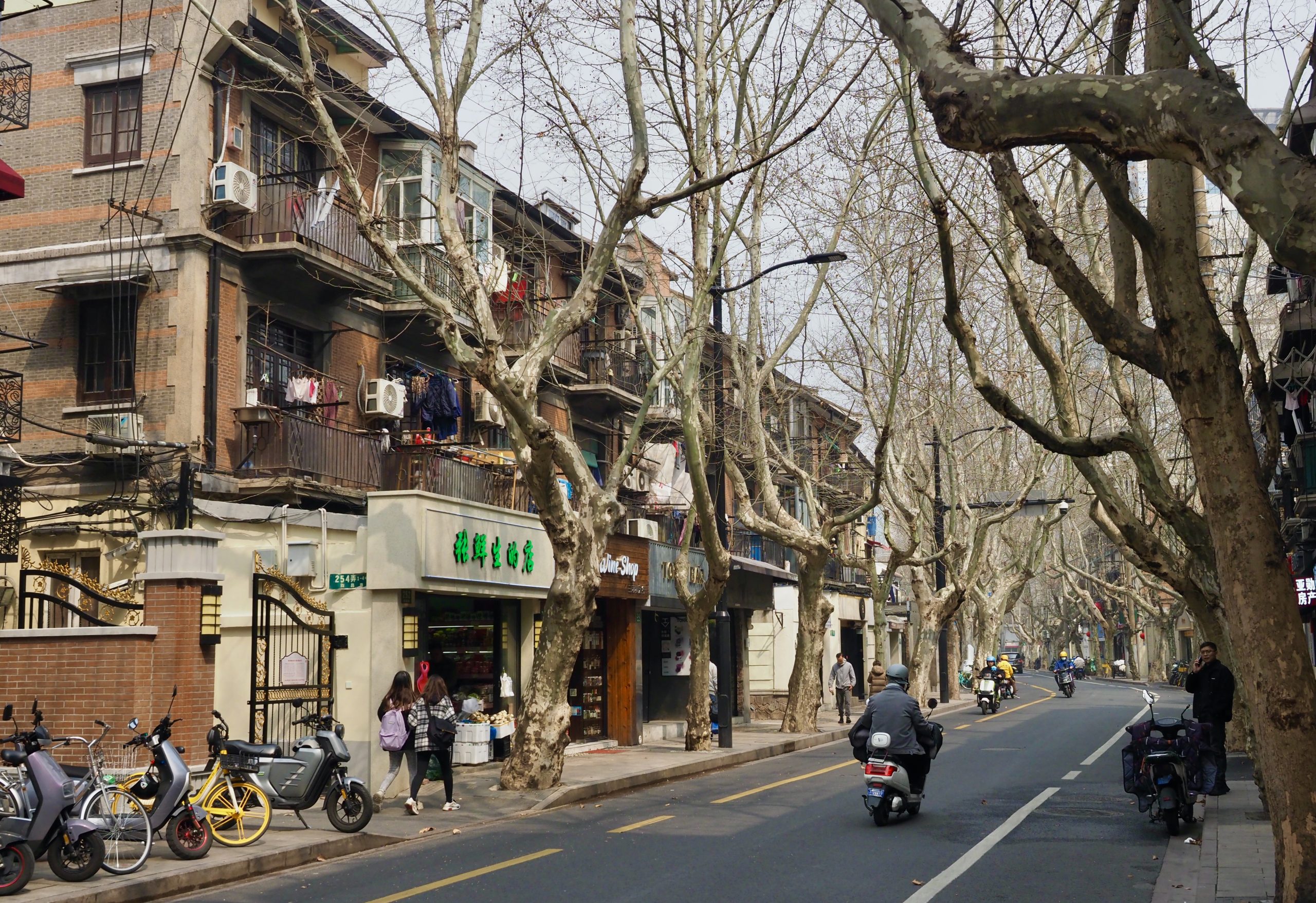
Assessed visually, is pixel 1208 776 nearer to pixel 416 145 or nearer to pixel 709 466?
pixel 416 145

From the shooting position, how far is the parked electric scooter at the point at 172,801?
36.4 ft

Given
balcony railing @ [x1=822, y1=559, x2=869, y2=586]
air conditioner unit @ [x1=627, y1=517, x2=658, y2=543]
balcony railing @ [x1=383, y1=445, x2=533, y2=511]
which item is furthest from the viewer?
balcony railing @ [x1=822, y1=559, x2=869, y2=586]

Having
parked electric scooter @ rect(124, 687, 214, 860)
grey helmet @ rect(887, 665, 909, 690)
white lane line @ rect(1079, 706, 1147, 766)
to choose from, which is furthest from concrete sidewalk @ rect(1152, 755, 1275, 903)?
parked electric scooter @ rect(124, 687, 214, 860)

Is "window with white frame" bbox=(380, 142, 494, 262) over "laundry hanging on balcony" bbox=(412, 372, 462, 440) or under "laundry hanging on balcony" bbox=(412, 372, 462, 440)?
over

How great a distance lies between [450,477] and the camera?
22078 millimetres

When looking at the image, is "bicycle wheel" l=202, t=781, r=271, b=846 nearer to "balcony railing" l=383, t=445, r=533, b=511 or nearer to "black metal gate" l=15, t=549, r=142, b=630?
"black metal gate" l=15, t=549, r=142, b=630

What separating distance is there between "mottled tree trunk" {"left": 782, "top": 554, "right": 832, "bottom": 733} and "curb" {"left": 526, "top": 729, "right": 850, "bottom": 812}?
0.61 metres

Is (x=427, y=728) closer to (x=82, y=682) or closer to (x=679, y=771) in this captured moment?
(x=82, y=682)

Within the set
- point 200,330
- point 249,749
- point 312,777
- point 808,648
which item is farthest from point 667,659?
point 249,749

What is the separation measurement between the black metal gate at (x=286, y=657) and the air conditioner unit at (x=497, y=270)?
17.3 ft

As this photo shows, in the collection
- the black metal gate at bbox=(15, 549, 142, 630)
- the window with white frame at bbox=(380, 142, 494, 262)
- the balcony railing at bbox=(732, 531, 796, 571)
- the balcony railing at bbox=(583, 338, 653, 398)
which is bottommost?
the black metal gate at bbox=(15, 549, 142, 630)

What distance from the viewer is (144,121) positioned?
19344mm

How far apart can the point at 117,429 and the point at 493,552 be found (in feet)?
19.2

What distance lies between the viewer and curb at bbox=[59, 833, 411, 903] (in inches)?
383
